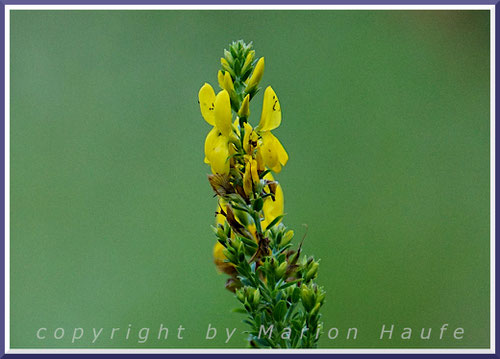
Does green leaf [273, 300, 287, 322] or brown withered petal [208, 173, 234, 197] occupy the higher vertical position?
brown withered petal [208, 173, 234, 197]

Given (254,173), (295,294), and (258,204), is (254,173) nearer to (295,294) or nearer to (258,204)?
(258,204)

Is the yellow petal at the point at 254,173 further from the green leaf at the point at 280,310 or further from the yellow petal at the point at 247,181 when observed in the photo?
the green leaf at the point at 280,310

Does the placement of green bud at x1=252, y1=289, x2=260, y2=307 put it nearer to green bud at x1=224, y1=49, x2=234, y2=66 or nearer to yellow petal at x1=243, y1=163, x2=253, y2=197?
yellow petal at x1=243, y1=163, x2=253, y2=197

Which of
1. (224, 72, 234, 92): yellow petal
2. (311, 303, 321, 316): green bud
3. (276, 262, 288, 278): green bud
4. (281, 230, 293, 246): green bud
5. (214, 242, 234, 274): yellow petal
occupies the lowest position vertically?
(311, 303, 321, 316): green bud

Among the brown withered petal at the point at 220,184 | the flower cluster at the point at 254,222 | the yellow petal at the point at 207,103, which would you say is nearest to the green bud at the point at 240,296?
the flower cluster at the point at 254,222

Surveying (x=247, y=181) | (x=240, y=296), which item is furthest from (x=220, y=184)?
(x=240, y=296)

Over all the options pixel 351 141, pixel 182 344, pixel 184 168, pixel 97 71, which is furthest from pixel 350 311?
pixel 97 71

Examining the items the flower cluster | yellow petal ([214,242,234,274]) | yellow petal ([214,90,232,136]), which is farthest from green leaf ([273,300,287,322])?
yellow petal ([214,90,232,136])
